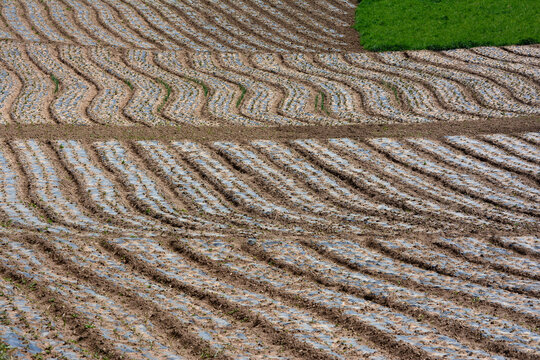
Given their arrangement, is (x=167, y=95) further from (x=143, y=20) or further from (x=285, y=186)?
(x=143, y=20)

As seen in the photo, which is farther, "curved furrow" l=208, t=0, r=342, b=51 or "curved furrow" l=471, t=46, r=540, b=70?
"curved furrow" l=208, t=0, r=342, b=51

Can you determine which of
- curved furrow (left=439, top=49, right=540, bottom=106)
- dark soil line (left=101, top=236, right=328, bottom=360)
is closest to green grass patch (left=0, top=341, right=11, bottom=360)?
dark soil line (left=101, top=236, right=328, bottom=360)

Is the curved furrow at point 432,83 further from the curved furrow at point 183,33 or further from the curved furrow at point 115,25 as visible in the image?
the curved furrow at point 115,25

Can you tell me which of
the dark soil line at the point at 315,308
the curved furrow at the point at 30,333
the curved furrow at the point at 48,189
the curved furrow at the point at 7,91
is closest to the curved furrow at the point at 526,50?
A: the curved furrow at the point at 7,91

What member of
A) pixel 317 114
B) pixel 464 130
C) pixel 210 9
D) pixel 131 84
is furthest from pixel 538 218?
pixel 210 9

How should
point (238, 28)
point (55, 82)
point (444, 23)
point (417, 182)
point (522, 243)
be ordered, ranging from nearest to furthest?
point (522, 243) → point (417, 182) → point (55, 82) → point (238, 28) → point (444, 23)

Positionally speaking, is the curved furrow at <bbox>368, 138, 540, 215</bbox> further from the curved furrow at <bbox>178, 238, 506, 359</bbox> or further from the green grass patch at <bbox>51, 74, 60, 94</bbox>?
the green grass patch at <bbox>51, 74, 60, 94</bbox>

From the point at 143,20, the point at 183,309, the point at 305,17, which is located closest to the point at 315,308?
the point at 183,309
